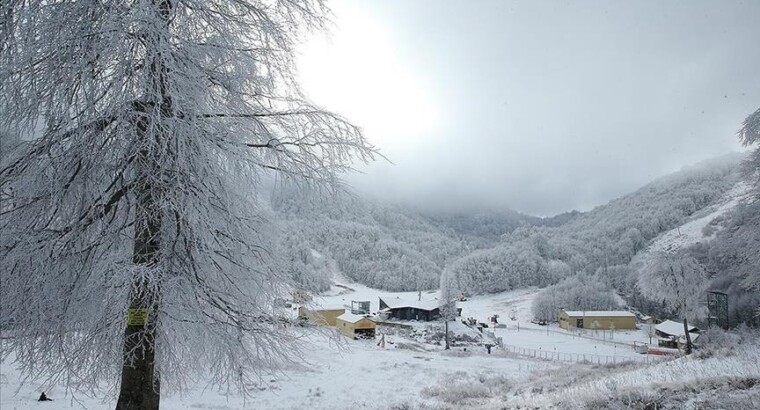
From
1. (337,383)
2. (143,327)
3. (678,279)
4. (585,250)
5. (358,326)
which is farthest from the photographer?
(585,250)

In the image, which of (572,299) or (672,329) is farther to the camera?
(572,299)

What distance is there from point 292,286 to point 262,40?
10.5ft

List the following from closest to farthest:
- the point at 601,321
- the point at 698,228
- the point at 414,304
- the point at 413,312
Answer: the point at 601,321
the point at 413,312
the point at 414,304
the point at 698,228

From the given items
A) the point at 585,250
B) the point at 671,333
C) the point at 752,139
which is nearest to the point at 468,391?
the point at 752,139

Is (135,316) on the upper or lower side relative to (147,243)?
lower

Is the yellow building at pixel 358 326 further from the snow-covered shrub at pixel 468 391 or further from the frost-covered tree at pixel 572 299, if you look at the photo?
the frost-covered tree at pixel 572 299

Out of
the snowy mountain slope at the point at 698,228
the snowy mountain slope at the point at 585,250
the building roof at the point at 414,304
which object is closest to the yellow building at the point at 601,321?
the building roof at the point at 414,304

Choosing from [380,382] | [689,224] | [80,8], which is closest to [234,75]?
[80,8]

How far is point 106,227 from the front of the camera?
4.56 metres

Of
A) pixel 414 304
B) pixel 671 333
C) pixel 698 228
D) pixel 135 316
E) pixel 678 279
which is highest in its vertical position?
pixel 698 228

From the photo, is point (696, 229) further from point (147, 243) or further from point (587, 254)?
point (147, 243)

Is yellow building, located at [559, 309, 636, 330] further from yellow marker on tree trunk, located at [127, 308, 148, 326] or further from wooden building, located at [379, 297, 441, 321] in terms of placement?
yellow marker on tree trunk, located at [127, 308, 148, 326]

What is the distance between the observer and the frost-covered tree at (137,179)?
13.0ft

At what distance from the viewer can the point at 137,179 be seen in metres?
4.43
